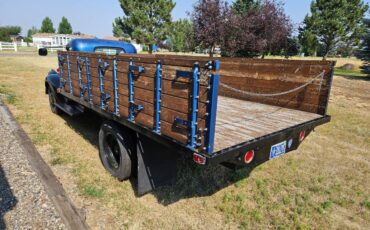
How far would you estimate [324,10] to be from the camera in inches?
992

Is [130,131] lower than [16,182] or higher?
higher

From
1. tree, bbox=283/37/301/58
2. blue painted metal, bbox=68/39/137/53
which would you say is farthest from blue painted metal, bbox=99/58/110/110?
tree, bbox=283/37/301/58

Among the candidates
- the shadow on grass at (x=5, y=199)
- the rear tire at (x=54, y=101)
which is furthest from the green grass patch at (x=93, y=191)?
the rear tire at (x=54, y=101)

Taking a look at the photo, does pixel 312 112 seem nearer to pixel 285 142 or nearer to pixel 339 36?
pixel 285 142

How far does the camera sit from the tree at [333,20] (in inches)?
985

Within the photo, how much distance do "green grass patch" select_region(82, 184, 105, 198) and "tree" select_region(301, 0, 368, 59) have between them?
2659cm

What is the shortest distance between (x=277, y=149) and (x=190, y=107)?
1204mm

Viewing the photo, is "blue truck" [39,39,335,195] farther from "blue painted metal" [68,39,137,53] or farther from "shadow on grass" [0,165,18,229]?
"shadow on grass" [0,165,18,229]

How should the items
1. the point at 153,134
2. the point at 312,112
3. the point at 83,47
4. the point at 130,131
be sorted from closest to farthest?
the point at 153,134
the point at 130,131
the point at 312,112
the point at 83,47

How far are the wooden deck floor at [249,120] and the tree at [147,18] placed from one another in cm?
2740

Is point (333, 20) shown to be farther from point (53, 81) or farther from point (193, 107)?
point (193, 107)

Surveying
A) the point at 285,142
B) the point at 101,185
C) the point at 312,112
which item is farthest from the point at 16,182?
the point at 312,112

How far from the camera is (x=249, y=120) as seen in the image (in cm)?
319

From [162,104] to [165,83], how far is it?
0.20 m
